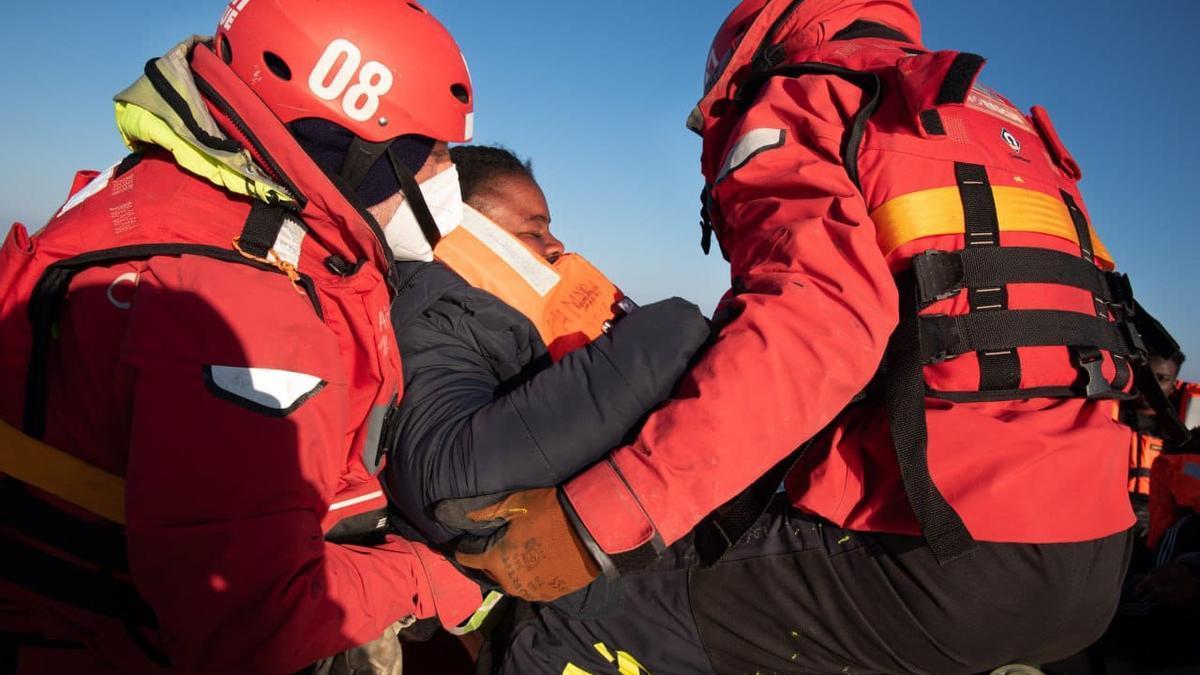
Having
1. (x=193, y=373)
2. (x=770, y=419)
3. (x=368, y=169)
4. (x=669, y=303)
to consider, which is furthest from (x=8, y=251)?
(x=770, y=419)

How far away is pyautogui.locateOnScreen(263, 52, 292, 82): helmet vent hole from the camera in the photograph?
2145mm

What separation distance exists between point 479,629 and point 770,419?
5.48 ft

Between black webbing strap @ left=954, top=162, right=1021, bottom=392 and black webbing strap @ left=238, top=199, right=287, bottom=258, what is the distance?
182cm

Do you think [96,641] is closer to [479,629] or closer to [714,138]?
[479,629]

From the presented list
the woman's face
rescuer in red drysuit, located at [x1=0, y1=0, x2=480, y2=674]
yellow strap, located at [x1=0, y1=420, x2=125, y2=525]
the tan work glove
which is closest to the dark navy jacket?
rescuer in red drysuit, located at [x1=0, y1=0, x2=480, y2=674]

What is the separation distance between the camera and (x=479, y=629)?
9.55 feet

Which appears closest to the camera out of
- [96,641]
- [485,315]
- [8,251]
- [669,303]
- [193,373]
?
[193,373]

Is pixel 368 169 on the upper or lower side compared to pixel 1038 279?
lower

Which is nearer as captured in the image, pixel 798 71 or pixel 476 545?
pixel 476 545

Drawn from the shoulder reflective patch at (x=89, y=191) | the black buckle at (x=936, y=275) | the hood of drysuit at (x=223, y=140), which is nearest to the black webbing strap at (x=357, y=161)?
the hood of drysuit at (x=223, y=140)

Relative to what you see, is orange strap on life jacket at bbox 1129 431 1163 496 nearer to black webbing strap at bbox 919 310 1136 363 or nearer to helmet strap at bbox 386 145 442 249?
black webbing strap at bbox 919 310 1136 363

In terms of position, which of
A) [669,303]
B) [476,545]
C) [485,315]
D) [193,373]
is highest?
[669,303]

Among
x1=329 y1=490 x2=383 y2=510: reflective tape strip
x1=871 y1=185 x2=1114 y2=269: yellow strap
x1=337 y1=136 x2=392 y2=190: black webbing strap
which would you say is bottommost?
x1=329 y1=490 x2=383 y2=510: reflective tape strip

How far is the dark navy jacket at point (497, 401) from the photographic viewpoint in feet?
6.40
